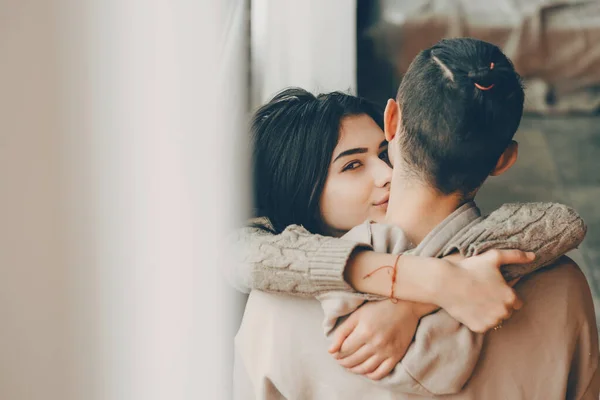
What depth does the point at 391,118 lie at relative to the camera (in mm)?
973

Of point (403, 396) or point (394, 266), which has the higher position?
point (394, 266)

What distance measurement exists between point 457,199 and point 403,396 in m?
0.23

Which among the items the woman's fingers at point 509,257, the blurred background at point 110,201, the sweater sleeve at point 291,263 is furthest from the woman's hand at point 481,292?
the blurred background at point 110,201

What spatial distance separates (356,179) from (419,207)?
0.22 meters

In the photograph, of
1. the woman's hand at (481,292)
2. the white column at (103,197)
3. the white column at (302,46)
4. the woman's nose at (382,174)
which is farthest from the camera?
the white column at (302,46)

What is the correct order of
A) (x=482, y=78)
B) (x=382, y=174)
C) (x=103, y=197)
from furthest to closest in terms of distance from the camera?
(x=382, y=174) → (x=482, y=78) → (x=103, y=197)

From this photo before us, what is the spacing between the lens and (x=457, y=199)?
0.96 m

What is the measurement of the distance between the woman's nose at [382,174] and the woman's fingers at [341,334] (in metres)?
0.27

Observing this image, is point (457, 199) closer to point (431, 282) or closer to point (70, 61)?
point (431, 282)

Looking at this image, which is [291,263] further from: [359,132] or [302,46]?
[302,46]

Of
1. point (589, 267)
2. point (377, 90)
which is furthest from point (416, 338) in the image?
point (377, 90)

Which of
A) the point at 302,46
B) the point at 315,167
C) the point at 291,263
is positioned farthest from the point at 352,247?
the point at 302,46

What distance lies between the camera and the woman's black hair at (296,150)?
119cm

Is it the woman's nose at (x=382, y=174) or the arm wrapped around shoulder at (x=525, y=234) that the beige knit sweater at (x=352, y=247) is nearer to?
the arm wrapped around shoulder at (x=525, y=234)
